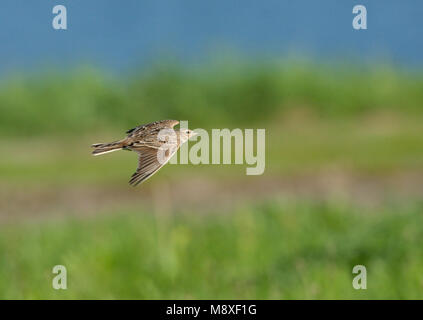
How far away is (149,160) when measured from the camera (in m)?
1.14

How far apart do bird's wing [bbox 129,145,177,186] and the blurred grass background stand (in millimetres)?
1372

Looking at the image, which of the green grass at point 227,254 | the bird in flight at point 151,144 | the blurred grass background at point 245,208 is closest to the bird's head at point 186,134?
the bird in flight at point 151,144

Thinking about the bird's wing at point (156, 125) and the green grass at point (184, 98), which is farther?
the green grass at point (184, 98)

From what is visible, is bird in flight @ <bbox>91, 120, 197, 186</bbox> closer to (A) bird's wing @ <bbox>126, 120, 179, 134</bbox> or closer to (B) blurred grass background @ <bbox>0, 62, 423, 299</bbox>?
(A) bird's wing @ <bbox>126, 120, 179, 134</bbox>

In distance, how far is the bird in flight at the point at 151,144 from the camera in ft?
3.57

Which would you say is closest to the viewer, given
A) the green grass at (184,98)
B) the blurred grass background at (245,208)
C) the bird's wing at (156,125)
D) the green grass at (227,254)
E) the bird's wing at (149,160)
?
the bird's wing at (149,160)

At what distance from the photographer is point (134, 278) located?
6387mm

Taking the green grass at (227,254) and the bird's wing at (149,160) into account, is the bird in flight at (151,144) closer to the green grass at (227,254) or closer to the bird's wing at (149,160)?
the bird's wing at (149,160)

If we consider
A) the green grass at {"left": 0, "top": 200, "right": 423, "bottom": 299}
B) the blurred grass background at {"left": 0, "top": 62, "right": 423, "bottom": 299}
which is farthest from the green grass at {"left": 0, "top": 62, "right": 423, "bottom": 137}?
the green grass at {"left": 0, "top": 200, "right": 423, "bottom": 299}

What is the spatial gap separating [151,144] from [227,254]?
5.68m

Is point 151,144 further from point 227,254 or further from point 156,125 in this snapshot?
point 227,254

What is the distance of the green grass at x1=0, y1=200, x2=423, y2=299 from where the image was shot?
579 cm

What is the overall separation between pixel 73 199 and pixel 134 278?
3273 mm
